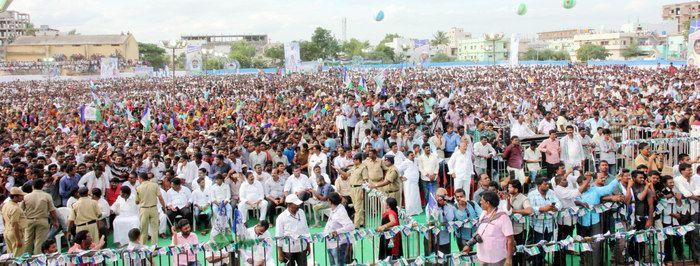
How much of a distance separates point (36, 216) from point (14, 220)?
31cm

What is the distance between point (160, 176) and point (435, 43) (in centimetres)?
12806

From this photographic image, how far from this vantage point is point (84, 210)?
8.03m

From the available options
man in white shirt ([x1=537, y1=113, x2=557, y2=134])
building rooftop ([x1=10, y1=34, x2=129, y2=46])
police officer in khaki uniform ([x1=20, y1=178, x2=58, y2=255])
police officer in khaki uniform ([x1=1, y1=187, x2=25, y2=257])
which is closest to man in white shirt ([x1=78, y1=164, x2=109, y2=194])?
police officer in khaki uniform ([x1=20, y1=178, x2=58, y2=255])

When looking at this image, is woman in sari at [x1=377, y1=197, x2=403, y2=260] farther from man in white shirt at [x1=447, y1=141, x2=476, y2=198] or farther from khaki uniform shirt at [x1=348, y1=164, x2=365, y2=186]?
man in white shirt at [x1=447, y1=141, x2=476, y2=198]

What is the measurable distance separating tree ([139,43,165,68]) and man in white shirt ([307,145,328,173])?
300ft

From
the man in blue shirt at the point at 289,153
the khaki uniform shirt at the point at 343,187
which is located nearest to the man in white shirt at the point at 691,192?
the khaki uniform shirt at the point at 343,187

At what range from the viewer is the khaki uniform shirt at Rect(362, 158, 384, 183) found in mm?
9203

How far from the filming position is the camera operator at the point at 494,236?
5805 millimetres

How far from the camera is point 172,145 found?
12.4m

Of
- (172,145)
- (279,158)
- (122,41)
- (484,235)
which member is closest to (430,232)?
(484,235)

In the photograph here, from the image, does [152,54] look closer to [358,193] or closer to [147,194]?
[147,194]

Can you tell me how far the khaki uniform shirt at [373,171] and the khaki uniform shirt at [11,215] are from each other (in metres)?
4.41

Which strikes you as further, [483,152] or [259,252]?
[483,152]

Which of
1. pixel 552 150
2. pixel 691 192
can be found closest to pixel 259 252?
pixel 691 192
